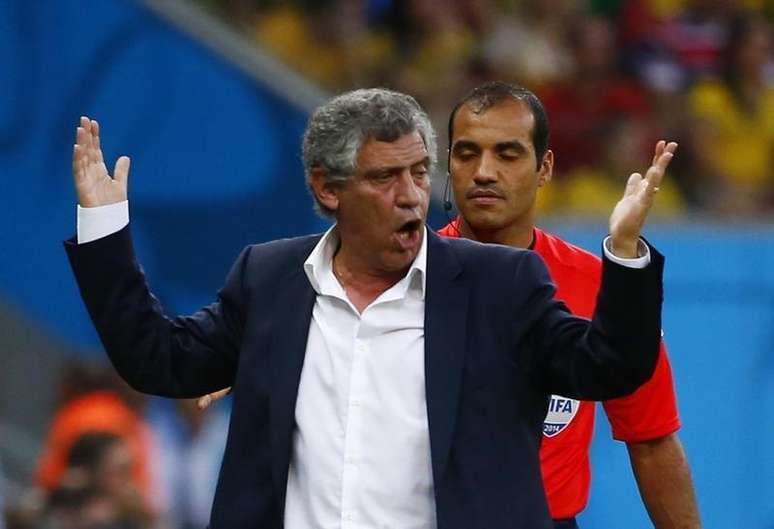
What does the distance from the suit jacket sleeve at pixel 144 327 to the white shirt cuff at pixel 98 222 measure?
0.01 metres

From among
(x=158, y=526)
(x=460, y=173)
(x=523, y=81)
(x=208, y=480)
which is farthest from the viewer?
(x=523, y=81)

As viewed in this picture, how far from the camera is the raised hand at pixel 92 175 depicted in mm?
3752

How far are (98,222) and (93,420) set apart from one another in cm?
391

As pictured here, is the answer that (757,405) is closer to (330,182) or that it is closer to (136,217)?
(136,217)

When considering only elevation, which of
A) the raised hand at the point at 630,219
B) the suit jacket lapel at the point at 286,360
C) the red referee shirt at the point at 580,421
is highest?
the raised hand at the point at 630,219

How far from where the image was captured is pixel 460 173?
4621mm

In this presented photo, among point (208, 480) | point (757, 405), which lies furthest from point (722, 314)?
point (208, 480)

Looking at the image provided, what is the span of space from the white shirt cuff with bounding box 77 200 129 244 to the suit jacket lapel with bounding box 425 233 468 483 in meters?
0.65

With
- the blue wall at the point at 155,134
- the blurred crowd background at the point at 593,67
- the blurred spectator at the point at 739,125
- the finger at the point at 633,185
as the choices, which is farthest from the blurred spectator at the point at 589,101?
the finger at the point at 633,185

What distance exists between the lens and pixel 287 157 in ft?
28.2

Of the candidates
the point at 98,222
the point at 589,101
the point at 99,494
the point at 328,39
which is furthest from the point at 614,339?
the point at 328,39

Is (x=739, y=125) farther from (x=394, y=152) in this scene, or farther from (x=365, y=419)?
(x=365, y=419)

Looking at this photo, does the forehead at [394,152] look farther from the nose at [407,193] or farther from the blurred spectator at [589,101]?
the blurred spectator at [589,101]

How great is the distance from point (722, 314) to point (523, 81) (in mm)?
1676
